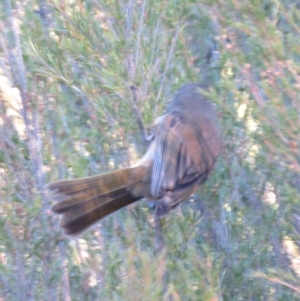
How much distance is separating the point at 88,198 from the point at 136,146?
0.38m

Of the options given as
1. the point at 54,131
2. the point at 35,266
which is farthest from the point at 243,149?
the point at 35,266

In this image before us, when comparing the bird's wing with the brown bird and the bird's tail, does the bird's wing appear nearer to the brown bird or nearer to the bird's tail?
the brown bird

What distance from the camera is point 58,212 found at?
339 centimetres

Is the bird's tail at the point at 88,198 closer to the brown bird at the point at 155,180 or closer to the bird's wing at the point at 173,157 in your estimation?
the brown bird at the point at 155,180

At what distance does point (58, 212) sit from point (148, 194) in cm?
51

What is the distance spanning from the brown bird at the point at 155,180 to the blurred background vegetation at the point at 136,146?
0.25ft

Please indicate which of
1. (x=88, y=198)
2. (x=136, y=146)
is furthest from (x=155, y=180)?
(x=88, y=198)

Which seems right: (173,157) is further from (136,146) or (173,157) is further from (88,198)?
(88,198)

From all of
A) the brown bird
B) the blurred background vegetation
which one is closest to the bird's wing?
the brown bird

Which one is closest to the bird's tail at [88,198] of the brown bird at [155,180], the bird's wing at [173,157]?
the brown bird at [155,180]

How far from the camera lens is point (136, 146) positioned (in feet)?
12.0

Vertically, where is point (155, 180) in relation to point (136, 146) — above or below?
below

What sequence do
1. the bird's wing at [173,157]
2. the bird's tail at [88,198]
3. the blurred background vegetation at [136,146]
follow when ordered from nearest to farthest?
the blurred background vegetation at [136,146] → the bird's tail at [88,198] → the bird's wing at [173,157]

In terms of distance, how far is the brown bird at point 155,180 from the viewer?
3373mm
